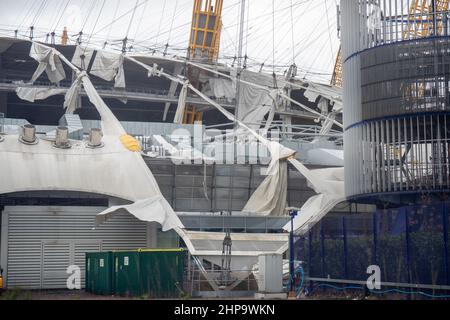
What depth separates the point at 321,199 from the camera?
4225 cm

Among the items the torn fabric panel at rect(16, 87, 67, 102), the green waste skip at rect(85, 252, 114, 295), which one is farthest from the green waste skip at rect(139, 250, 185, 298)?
the torn fabric panel at rect(16, 87, 67, 102)

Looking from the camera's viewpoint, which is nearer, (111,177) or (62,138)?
(111,177)

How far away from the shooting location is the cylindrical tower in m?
31.9

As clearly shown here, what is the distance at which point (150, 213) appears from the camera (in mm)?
38281

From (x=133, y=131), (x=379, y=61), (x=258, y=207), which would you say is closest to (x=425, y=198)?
(x=379, y=61)

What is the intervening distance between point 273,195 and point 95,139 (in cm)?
969

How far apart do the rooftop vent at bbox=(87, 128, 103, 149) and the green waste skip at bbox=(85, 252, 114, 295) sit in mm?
8094

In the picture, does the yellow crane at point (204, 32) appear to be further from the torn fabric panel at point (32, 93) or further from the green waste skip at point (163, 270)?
the green waste skip at point (163, 270)

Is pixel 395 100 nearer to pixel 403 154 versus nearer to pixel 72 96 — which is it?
pixel 403 154

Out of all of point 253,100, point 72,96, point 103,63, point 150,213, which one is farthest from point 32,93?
point 150,213

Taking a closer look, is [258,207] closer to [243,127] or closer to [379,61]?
[243,127]

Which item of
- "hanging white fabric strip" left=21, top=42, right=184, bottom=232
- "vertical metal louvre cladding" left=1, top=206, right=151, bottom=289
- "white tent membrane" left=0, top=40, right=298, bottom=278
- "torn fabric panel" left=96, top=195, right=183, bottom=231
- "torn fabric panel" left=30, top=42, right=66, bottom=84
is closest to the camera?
"torn fabric panel" left=96, top=195, right=183, bottom=231

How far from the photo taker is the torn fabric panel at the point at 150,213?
37562 mm

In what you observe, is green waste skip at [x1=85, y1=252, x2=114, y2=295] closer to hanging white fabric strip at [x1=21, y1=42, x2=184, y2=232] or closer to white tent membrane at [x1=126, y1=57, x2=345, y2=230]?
hanging white fabric strip at [x1=21, y1=42, x2=184, y2=232]
